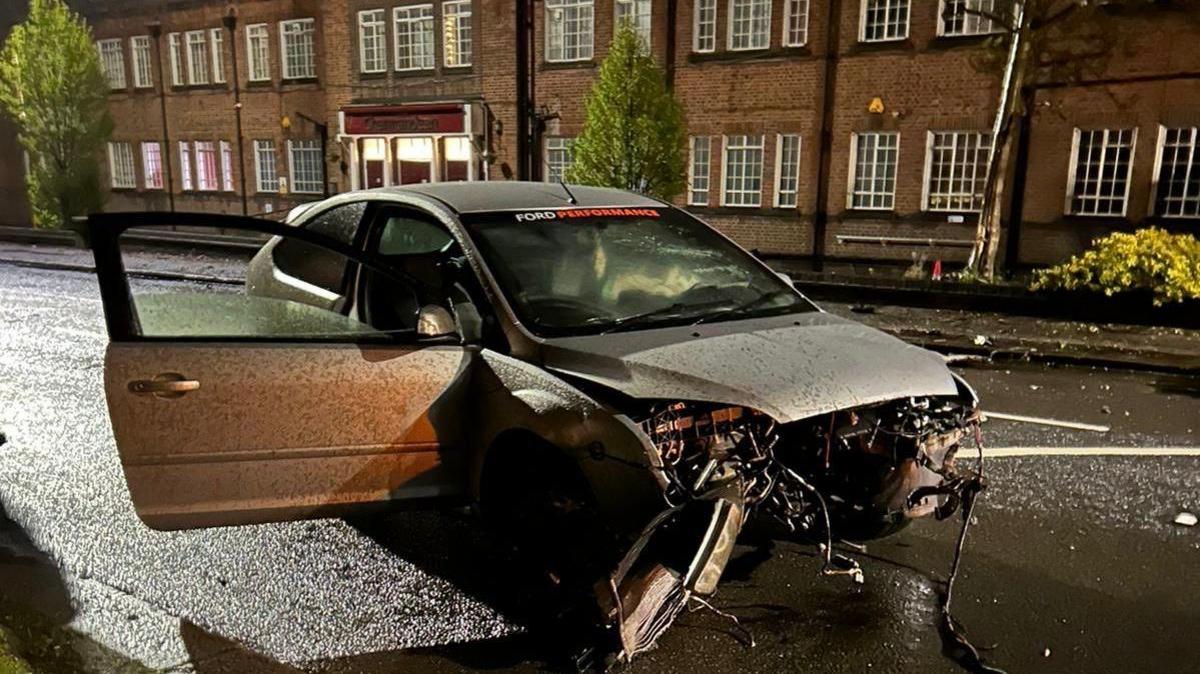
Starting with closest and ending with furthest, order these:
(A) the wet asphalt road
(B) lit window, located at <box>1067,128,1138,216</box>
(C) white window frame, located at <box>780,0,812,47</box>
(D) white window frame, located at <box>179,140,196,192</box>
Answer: (A) the wet asphalt road
(B) lit window, located at <box>1067,128,1138,216</box>
(C) white window frame, located at <box>780,0,812,47</box>
(D) white window frame, located at <box>179,140,196,192</box>

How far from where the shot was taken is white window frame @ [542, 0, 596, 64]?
2244cm

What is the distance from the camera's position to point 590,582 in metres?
3.74

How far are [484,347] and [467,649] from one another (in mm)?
1329

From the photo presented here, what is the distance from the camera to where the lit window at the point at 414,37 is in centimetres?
2517

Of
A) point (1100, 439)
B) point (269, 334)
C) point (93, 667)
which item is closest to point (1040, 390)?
point (1100, 439)

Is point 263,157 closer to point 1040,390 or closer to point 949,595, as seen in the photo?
point 1040,390

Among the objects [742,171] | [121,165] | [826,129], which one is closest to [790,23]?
[826,129]

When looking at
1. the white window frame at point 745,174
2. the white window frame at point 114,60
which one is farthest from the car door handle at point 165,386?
the white window frame at point 114,60

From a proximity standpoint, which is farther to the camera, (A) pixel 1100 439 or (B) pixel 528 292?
(A) pixel 1100 439

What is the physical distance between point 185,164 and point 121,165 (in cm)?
369

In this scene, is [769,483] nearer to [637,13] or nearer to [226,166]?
[637,13]

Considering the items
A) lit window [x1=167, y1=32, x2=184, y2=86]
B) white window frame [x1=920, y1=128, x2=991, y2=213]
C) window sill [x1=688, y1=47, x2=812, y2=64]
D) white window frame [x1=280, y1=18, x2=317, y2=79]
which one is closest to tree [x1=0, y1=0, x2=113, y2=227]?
lit window [x1=167, y1=32, x2=184, y2=86]

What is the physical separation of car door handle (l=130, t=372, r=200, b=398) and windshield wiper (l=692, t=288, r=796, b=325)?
2.26m

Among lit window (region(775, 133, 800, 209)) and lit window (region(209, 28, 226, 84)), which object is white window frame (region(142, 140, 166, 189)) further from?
lit window (region(775, 133, 800, 209))
